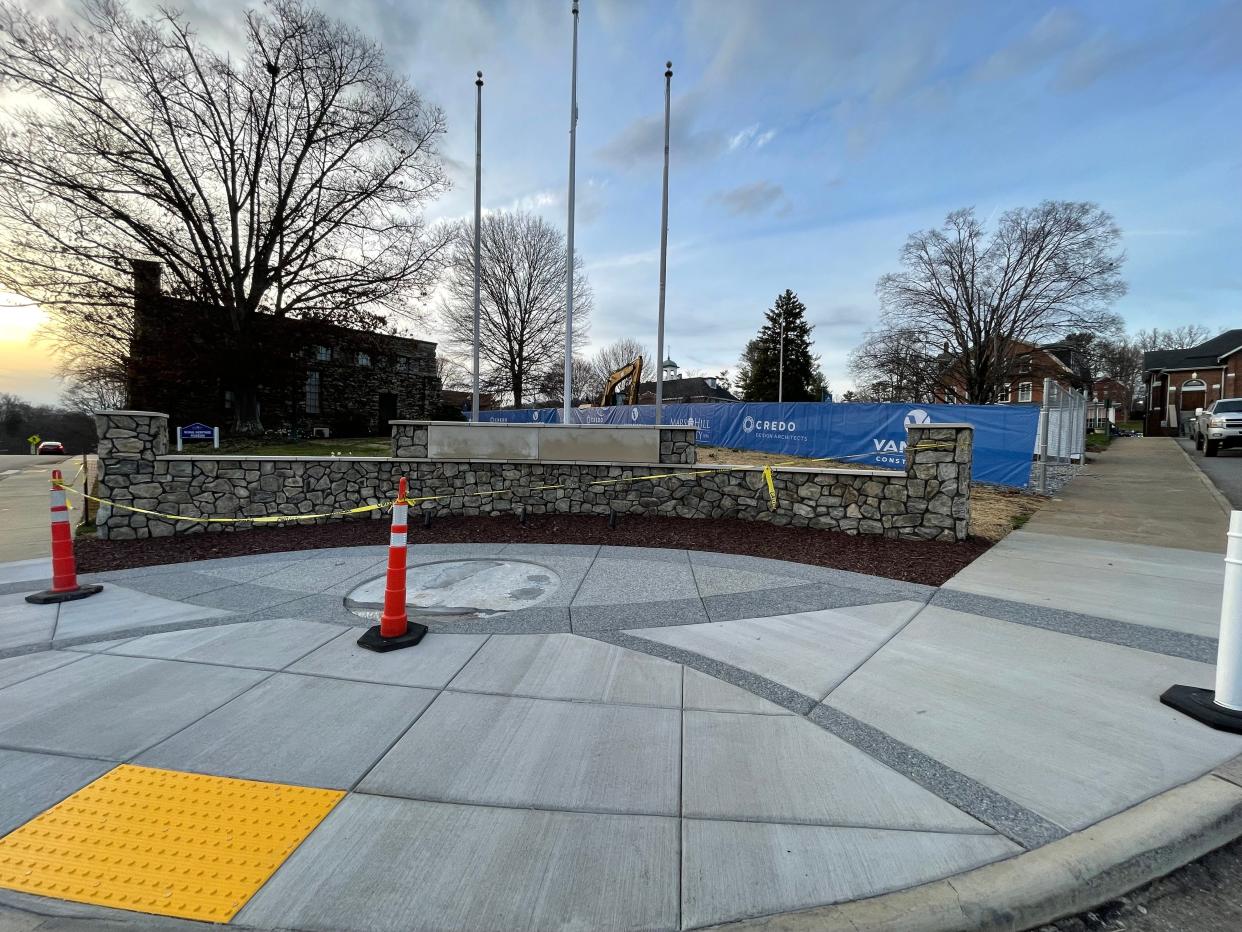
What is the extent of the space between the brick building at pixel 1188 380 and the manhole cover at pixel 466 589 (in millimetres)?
60187

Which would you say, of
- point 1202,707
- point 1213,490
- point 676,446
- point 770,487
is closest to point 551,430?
point 676,446

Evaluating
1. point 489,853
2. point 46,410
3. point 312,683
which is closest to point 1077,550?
point 489,853

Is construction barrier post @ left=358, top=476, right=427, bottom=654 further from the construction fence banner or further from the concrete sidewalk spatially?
the construction fence banner

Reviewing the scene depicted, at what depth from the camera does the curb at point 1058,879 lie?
1.75 m

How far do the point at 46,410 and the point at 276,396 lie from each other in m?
47.8

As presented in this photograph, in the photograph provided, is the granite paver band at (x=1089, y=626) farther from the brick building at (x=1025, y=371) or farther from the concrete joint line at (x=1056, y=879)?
the brick building at (x=1025, y=371)

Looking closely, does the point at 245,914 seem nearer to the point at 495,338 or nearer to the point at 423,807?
the point at 423,807

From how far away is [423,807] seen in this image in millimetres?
2285

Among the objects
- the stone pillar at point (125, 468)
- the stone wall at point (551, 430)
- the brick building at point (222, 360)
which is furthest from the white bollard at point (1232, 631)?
the brick building at point (222, 360)

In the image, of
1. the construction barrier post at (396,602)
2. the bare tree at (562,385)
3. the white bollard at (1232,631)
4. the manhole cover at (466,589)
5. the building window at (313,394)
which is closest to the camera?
the white bollard at (1232,631)

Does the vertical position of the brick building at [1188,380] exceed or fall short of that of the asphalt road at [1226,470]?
it exceeds it

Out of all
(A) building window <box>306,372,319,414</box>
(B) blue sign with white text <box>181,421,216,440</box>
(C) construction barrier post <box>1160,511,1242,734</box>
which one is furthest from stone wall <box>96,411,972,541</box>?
(A) building window <box>306,372,319,414</box>

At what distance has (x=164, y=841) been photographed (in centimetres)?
211

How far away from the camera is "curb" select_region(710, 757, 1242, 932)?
69.1 inches
